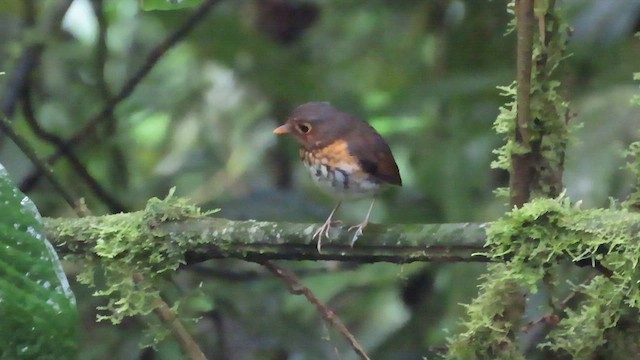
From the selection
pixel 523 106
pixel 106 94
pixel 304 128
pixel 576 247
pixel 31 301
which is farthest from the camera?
pixel 106 94

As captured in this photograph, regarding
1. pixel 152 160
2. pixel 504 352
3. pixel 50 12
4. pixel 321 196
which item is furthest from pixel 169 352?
pixel 152 160

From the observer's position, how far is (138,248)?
5.34 feet

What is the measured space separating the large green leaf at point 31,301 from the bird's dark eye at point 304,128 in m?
1.19

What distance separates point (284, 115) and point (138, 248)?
1685 mm

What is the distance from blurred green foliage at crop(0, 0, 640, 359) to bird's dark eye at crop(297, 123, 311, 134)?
0.37 m

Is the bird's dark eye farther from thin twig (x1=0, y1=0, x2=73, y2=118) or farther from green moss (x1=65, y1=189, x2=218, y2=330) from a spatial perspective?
thin twig (x1=0, y1=0, x2=73, y2=118)

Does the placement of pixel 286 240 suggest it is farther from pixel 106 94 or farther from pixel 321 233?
pixel 106 94

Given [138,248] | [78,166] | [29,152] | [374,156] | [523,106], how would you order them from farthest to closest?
[78,166], [374,156], [29,152], [138,248], [523,106]

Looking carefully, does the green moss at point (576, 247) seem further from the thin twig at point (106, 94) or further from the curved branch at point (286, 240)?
the thin twig at point (106, 94)

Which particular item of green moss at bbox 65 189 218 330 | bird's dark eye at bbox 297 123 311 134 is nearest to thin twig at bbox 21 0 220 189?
bird's dark eye at bbox 297 123 311 134

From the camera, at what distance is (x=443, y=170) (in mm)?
2656

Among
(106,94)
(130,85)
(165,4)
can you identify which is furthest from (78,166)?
(165,4)

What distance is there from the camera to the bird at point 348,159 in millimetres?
2074

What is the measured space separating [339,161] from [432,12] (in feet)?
3.71
